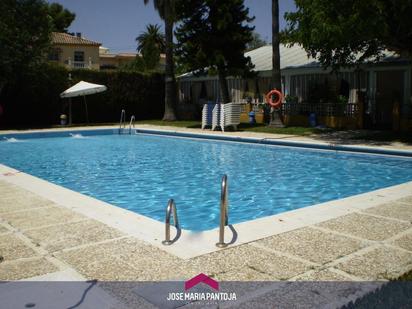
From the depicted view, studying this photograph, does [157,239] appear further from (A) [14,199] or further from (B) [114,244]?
(A) [14,199]

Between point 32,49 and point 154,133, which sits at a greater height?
point 32,49

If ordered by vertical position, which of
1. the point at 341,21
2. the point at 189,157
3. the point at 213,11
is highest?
the point at 213,11

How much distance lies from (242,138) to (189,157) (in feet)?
10.1

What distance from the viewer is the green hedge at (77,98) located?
2248cm

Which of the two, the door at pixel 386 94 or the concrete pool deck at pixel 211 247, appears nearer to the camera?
the concrete pool deck at pixel 211 247

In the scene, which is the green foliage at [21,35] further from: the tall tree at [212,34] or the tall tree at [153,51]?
the tall tree at [153,51]

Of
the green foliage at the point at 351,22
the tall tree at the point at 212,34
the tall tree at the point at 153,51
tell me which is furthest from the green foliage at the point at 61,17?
the green foliage at the point at 351,22

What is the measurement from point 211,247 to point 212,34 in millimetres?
17676

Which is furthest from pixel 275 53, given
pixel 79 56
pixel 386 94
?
pixel 79 56

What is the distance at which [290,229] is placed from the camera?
17.0 ft

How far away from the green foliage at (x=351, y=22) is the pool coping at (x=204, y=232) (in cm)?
669

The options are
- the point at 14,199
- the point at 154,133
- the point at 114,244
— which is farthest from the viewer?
the point at 154,133

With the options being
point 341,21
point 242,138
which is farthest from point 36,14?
point 341,21

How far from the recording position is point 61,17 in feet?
188
